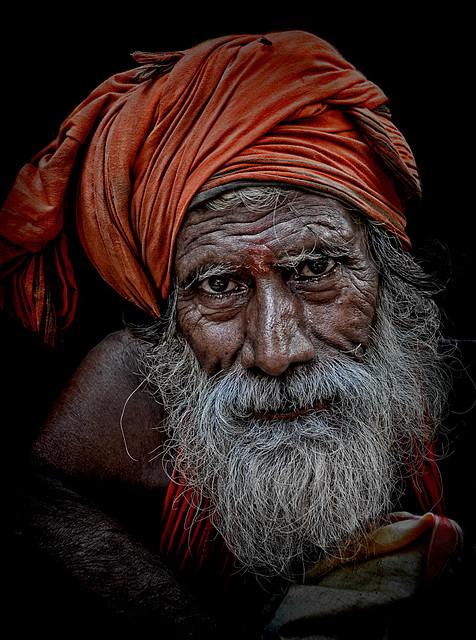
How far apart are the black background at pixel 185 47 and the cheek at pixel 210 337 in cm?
90

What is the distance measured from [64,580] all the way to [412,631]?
1222 millimetres

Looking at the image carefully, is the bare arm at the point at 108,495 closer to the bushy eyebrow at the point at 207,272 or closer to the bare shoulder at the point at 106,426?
the bare shoulder at the point at 106,426

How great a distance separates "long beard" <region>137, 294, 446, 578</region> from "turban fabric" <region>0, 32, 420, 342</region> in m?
0.56

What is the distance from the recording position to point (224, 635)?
164 centimetres

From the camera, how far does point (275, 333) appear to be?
1533mm

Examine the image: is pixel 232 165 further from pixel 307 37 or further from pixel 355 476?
pixel 355 476

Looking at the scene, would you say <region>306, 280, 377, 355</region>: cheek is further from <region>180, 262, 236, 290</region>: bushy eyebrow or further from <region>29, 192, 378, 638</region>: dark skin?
<region>180, 262, 236, 290</region>: bushy eyebrow

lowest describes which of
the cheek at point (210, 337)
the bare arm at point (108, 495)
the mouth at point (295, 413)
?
the bare arm at point (108, 495)

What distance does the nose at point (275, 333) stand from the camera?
1.52m

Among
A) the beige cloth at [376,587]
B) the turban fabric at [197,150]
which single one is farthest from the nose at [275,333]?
the beige cloth at [376,587]

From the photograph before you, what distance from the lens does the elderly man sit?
1.59 meters

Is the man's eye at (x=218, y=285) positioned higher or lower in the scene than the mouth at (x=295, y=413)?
Answer: higher

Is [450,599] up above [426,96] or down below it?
below

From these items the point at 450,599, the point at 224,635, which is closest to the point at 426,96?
the point at 450,599
